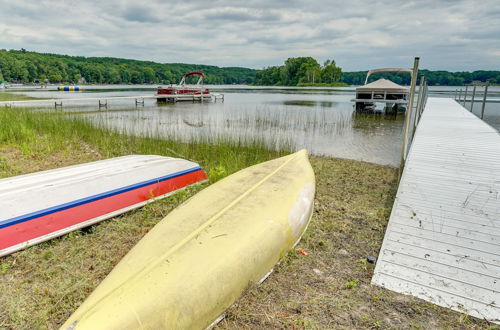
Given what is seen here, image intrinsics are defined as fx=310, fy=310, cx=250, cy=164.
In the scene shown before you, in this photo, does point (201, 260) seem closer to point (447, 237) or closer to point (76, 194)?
point (76, 194)

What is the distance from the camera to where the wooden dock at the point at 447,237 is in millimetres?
1969

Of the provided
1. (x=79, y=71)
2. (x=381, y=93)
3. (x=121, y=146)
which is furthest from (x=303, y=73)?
(x=121, y=146)

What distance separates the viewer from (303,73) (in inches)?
3684

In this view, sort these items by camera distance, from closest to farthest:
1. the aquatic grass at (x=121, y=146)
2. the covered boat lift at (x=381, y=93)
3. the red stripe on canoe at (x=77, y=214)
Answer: the red stripe on canoe at (x=77, y=214)
the aquatic grass at (x=121, y=146)
the covered boat lift at (x=381, y=93)

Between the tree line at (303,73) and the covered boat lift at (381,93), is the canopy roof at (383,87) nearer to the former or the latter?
the covered boat lift at (381,93)

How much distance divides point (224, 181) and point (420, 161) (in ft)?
9.26

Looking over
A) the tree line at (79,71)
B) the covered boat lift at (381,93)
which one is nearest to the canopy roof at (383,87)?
the covered boat lift at (381,93)

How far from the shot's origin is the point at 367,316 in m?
1.83

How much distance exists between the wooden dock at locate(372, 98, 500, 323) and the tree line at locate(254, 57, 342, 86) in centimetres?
8736

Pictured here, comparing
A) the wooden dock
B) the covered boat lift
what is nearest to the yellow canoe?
the wooden dock

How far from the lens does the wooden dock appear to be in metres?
1.97

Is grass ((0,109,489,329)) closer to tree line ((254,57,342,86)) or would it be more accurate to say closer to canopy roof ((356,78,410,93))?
canopy roof ((356,78,410,93))

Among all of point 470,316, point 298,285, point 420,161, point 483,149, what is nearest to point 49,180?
point 298,285

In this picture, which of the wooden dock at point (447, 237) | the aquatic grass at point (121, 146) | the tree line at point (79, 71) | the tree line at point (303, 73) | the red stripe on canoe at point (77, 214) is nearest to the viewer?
the wooden dock at point (447, 237)
